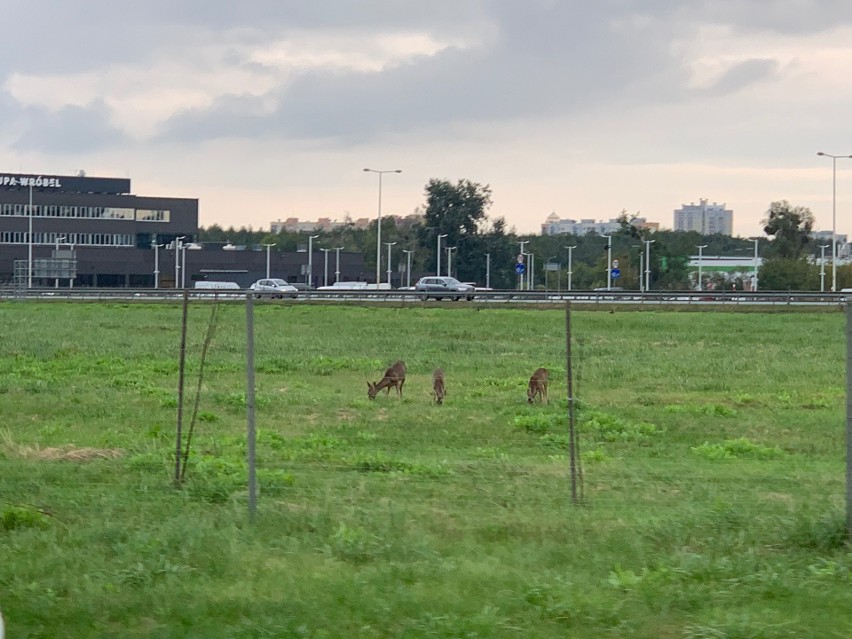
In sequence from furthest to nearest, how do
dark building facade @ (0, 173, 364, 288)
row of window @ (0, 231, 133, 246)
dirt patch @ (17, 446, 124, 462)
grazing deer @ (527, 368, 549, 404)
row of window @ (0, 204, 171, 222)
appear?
row of window @ (0, 204, 171, 222) → row of window @ (0, 231, 133, 246) → dark building facade @ (0, 173, 364, 288) → grazing deer @ (527, 368, 549, 404) → dirt patch @ (17, 446, 124, 462)

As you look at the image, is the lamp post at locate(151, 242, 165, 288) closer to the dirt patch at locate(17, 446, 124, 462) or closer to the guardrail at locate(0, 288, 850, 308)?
the guardrail at locate(0, 288, 850, 308)

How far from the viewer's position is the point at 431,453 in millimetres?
12094

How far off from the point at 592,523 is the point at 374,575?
2231 mm

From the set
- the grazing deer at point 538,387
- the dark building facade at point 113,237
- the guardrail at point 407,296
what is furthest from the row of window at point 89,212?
the grazing deer at point 538,387

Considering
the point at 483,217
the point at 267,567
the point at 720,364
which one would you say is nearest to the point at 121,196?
the point at 483,217

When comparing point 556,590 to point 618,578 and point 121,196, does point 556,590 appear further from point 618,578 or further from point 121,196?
point 121,196

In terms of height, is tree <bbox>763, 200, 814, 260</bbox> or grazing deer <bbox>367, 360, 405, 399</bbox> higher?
tree <bbox>763, 200, 814, 260</bbox>

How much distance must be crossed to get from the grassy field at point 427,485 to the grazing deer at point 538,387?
13.4 inches

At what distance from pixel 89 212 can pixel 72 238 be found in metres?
3.64

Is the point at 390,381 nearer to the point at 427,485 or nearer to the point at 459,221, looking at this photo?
the point at 427,485

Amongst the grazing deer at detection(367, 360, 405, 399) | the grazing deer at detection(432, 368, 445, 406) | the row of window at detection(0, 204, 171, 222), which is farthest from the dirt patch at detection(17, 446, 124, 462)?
the row of window at detection(0, 204, 171, 222)

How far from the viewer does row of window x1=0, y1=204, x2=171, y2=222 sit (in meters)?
99.9

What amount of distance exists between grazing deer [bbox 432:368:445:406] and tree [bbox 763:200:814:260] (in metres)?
89.2

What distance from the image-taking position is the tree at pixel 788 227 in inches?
3848
